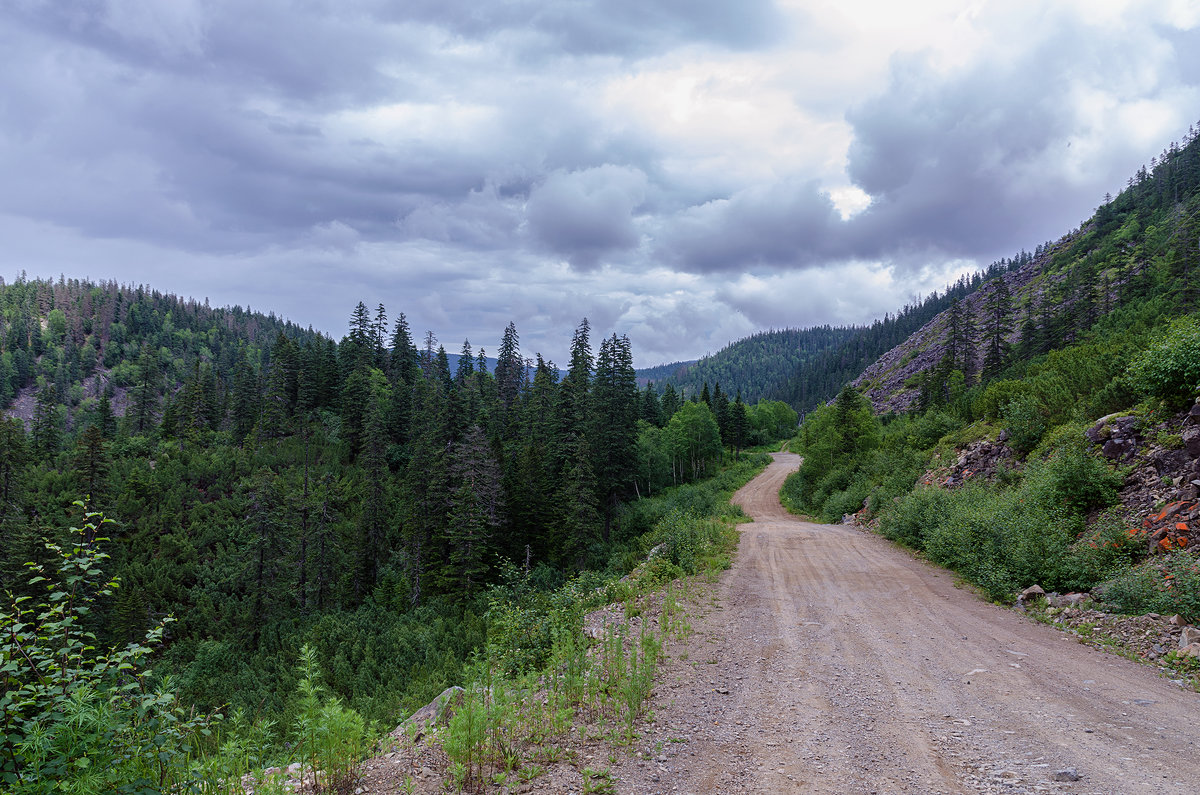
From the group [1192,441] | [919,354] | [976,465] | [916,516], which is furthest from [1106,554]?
[919,354]

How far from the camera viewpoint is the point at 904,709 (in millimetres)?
7207

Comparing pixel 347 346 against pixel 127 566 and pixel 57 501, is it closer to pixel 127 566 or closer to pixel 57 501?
pixel 57 501

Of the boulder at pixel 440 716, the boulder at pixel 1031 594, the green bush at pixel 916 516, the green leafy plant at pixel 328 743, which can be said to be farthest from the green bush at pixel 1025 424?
the green leafy plant at pixel 328 743

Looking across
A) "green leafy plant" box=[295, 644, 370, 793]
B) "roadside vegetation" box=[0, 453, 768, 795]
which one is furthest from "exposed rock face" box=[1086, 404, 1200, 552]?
"green leafy plant" box=[295, 644, 370, 793]

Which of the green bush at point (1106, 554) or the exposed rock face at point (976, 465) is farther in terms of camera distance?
the exposed rock face at point (976, 465)

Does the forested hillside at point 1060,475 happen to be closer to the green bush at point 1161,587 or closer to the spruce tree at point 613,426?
the green bush at point 1161,587

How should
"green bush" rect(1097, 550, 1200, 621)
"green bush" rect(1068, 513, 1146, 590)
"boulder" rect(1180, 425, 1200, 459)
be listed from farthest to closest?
"boulder" rect(1180, 425, 1200, 459)
"green bush" rect(1068, 513, 1146, 590)
"green bush" rect(1097, 550, 1200, 621)

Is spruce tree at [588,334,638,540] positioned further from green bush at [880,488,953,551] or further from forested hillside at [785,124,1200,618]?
green bush at [880,488,953,551]

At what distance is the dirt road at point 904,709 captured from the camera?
560 cm

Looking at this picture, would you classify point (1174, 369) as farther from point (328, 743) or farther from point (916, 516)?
point (328, 743)

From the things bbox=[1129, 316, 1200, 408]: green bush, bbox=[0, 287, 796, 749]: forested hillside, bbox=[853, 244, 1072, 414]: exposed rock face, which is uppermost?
bbox=[853, 244, 1072, 414]: exposed rock face

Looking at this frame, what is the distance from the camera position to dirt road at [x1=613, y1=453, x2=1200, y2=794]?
5.60m

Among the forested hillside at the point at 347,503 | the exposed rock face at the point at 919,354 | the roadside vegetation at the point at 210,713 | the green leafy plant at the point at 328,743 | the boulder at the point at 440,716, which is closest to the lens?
the roadside vegetation at the point at 210,713

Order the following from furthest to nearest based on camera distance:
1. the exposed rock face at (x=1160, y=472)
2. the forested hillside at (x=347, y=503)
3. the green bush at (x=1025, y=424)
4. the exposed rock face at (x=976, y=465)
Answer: the forested hillside at (x=347, y=503) → the exposed rock face at (x=976, y=465) → the green bush at (x=1025, y=424) → the exposed rock face at (x=1160, y=472)
